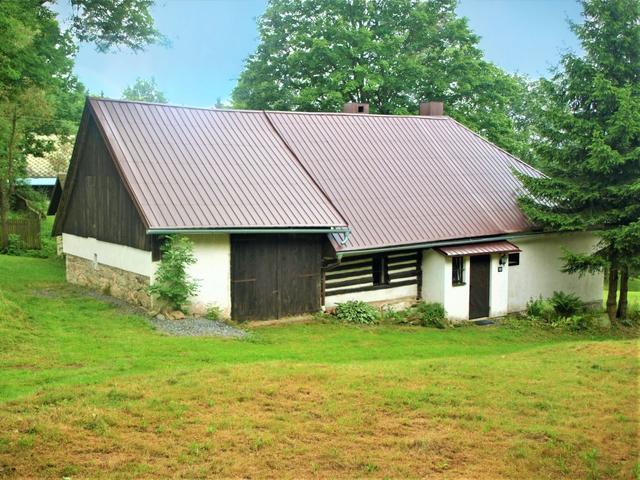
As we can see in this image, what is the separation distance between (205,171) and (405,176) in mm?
7240

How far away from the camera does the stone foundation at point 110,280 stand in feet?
59.5

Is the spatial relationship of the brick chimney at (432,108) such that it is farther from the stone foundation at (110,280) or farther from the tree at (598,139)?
the stone foundation at (110,280)

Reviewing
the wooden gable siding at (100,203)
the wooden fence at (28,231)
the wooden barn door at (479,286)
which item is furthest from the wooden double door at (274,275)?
the wooden fence at (28,231)

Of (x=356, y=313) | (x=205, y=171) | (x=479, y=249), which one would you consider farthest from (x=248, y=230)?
(x=479, y=249)

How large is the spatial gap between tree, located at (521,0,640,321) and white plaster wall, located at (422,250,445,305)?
358cm

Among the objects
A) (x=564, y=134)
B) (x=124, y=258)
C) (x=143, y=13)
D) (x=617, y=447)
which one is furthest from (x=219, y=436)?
(x=143, y=13)

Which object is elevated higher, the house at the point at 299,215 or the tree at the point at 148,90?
the tree at the point at 148,90

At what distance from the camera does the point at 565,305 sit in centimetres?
2272

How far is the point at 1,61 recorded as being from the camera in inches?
782

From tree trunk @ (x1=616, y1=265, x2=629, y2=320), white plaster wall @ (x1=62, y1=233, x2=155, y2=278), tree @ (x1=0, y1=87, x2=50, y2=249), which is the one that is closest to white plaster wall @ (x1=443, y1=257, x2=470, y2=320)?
tree trunk @ (x1=616, y1=265, x2=629, y2=320)

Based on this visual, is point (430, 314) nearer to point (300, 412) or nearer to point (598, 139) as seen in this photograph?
point (598, 139)

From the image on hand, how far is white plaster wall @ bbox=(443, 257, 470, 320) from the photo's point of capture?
21.3m

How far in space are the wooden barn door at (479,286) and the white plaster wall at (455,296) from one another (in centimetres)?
19

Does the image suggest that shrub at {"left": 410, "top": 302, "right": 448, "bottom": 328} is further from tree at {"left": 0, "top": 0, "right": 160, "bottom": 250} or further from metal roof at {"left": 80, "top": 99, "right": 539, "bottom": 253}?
tree at {"left": 0, "top": 0, "right": 160, "bottom": 250}
